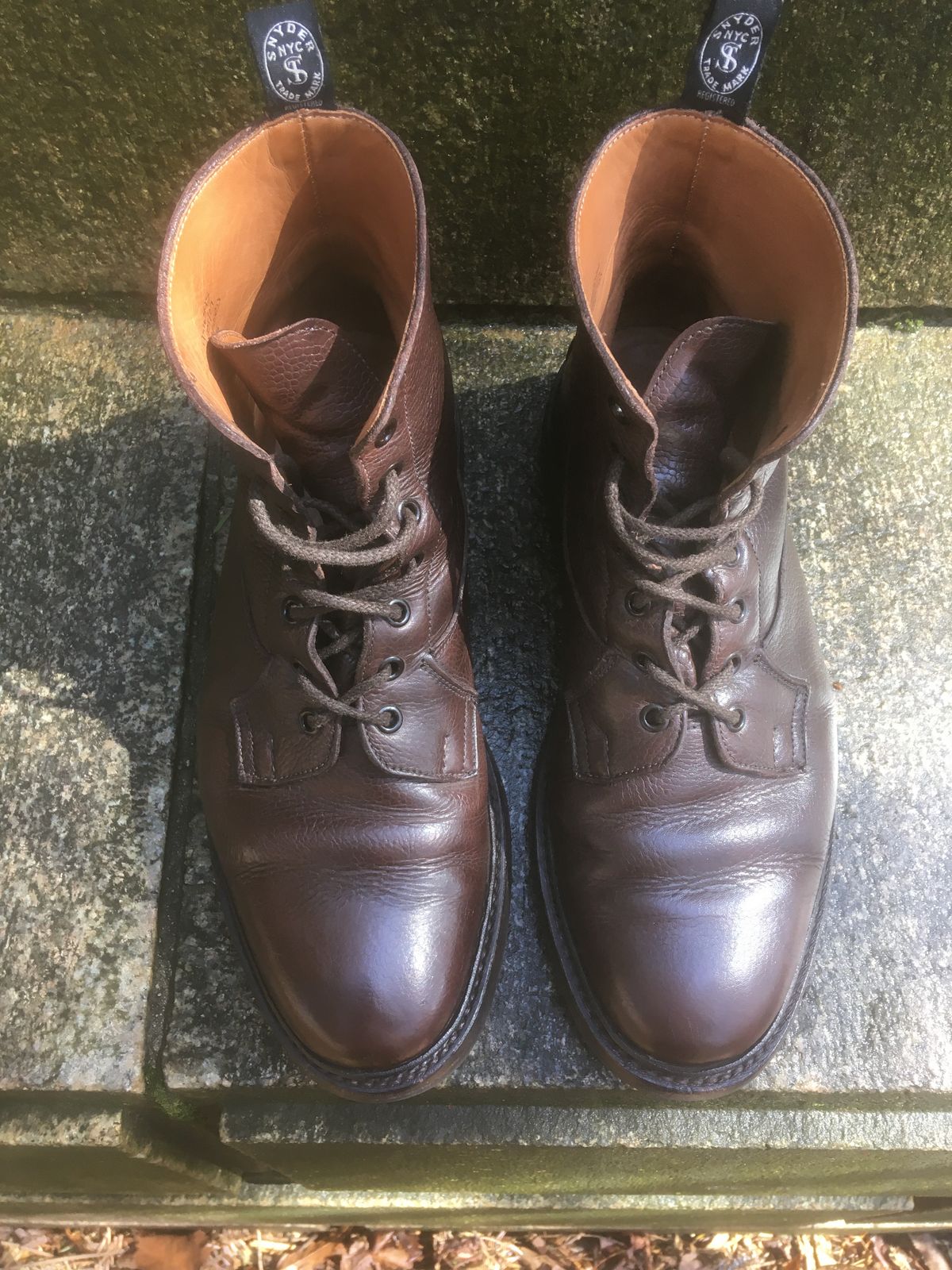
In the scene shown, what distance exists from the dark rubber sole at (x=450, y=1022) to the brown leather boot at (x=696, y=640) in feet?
0.21

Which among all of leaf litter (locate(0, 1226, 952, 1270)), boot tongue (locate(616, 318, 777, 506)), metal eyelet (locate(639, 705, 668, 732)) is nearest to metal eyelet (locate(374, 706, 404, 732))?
metal eyelet (locate(639, 705, 668, 732))

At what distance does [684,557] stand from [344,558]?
354 mm

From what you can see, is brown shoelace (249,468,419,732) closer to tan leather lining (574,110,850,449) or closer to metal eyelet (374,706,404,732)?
metal eyelet (374,706,404,732)

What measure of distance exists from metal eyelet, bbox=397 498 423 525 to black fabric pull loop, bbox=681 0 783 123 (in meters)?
0.48

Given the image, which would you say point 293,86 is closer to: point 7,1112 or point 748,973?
point 748,973

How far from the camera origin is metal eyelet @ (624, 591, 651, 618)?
37.3 inches

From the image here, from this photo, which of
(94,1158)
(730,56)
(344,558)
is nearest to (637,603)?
(344,558)

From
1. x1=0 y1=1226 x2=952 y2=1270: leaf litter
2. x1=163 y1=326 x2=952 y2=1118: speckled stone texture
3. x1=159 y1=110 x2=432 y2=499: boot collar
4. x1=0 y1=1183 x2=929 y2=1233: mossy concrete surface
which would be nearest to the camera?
x1=159 y1=110 x2=432 y2=499: boot collar

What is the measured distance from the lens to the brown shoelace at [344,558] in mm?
897

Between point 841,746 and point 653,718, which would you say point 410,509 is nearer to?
point 653,718

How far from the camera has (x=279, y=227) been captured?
98 centimetres

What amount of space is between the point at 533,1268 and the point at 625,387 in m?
1.56

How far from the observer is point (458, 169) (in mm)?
1201

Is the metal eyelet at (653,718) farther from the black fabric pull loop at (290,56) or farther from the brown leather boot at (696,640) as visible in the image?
the black fabric pull loop at (290,56)
